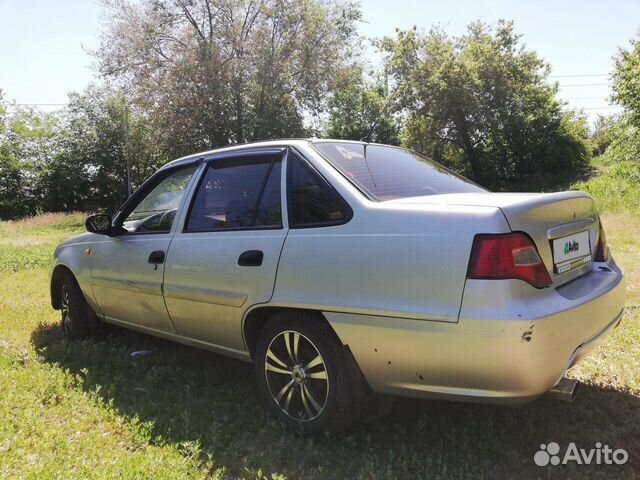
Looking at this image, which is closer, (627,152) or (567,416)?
(567,416)

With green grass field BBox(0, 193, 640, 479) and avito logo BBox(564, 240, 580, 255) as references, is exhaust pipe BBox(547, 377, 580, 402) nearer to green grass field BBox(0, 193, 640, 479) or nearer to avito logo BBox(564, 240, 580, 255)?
green grass field BBox(0, 193, 640, 479)

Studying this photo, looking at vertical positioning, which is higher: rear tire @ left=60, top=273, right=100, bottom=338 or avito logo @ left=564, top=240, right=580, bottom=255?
avito logo @ left=564, top=240, right=580, bottom=255

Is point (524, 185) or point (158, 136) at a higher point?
point (158, 136)

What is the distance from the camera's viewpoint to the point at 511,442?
2658mm

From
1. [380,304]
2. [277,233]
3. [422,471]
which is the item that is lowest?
[422,471]

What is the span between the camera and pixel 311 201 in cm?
281

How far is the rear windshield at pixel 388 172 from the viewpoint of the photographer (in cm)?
277

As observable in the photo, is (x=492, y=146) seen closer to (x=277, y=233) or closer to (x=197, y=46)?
(x=197, y=46)

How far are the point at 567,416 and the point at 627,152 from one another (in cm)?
1842

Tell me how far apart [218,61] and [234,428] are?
24008 millimetres

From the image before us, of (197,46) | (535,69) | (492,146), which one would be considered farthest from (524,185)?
(197,46)

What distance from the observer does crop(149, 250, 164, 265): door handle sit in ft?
11.5

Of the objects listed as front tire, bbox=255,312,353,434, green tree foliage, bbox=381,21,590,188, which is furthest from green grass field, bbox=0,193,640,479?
green tree foliage, bbox=381,21,590,188

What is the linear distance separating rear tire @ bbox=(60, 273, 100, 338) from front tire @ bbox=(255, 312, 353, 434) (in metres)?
2.41
